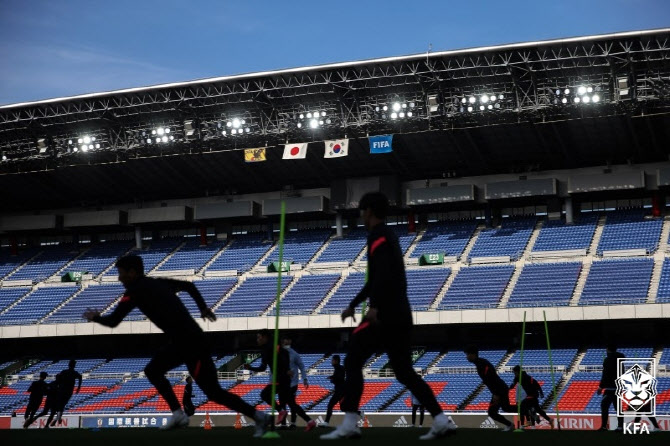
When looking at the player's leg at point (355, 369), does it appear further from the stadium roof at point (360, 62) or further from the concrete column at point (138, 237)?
the concrete column at point (138, 237)

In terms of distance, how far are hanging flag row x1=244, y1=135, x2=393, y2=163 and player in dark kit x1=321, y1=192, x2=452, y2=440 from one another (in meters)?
36.6

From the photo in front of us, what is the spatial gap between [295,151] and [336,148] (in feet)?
7.86

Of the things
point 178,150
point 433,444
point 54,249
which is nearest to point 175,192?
point 178,150

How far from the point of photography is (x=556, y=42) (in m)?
42.0

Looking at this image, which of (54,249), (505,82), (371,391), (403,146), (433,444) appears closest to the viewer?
(433,444)

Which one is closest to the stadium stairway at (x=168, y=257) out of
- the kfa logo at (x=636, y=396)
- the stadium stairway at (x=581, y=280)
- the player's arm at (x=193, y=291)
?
the stadium stairway at (x=581, y=280)

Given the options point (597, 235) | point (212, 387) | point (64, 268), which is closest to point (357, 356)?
point (212, 387)

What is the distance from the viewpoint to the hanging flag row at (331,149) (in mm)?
46531

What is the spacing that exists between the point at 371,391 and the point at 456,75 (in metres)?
16.8

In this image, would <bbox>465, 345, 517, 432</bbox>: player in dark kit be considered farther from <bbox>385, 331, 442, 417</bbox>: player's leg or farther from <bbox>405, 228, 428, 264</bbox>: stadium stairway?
<bbox>405, 228, 428, 264</bbox>: stadium stairway

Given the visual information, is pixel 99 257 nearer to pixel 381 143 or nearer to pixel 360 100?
pixel 360 100

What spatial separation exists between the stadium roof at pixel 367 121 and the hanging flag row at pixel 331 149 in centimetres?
64

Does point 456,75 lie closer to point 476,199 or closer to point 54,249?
point 476,199

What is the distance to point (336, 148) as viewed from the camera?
157 ft
